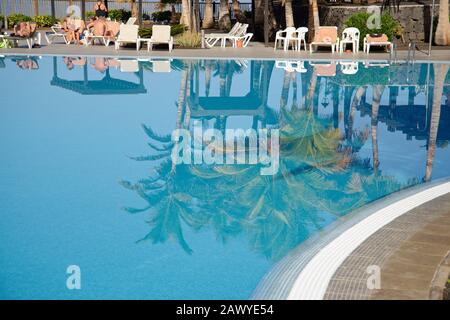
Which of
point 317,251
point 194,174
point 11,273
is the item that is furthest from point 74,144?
point 317,251

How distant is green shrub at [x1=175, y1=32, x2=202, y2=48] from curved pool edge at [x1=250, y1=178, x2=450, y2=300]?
1434 cm

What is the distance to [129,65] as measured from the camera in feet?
56.9

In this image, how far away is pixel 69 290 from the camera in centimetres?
491

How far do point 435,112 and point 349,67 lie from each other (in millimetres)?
5357

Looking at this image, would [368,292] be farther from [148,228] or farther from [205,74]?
[205,74]

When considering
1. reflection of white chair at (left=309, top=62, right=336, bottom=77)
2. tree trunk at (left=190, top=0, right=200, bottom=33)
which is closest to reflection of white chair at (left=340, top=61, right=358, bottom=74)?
reflection of white chair at (left=309, top=62, right=336, bottom=77)

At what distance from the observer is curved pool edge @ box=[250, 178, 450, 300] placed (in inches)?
186

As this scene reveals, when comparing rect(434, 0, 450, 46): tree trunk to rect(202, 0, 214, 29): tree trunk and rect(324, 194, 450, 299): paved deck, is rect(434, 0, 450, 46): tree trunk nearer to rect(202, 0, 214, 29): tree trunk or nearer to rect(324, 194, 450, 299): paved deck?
rect(202, 0, 214, 29): tree trunk

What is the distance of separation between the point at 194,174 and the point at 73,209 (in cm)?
165

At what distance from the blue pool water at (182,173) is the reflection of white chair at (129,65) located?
1.25 m

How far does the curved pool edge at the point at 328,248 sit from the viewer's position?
4.72 metres

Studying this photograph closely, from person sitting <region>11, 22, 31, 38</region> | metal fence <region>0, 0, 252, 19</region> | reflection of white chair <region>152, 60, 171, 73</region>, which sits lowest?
reflection of white chair <region>152, 60, 171, 73</region>

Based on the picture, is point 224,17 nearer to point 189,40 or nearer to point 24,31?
point 189,40

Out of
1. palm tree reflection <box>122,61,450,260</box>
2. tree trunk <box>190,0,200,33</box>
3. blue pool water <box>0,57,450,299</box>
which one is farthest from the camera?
tree trunk <box>190,0,200,33</box>
